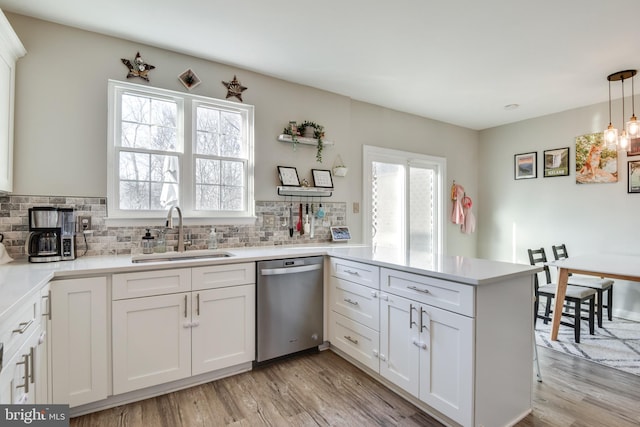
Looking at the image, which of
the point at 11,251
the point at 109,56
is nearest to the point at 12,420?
the point at 11,251

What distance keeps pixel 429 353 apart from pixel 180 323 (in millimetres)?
1635

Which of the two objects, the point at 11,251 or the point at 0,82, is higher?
the point at 0,82

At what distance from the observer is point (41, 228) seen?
2.08 m

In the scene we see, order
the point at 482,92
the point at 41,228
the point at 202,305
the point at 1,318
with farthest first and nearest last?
the point at 482,92 → the point at 202,305 → the point at 41,228 → the point at 1,318

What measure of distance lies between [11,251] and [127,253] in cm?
68

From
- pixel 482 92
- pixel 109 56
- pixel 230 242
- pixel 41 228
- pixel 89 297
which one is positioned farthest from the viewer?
pixel 482 92

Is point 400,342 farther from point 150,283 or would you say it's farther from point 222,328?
point 150,283

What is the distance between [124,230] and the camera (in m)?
2.48

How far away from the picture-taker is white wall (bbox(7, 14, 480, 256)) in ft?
7.29

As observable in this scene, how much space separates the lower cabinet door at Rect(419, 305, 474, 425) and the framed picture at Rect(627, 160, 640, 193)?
11.7 feet

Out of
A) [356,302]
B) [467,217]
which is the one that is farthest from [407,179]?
[356,302]

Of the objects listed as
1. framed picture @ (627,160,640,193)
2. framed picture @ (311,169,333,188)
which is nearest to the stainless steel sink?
framed picture @ (311,169,333,188)

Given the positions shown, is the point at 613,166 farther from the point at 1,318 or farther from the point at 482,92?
the point at 1,318

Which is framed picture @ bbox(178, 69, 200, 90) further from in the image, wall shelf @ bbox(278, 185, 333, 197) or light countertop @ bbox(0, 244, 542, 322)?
light countertop @ bbox(0, 244, 542, 322)
